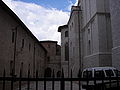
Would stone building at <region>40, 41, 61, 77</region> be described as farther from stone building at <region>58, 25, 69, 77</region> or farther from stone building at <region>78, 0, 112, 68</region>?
stone building at <region>78, 0, 112, 68</region>

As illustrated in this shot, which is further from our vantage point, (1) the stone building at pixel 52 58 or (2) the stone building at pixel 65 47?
(1) the stone building at pixel 52 58

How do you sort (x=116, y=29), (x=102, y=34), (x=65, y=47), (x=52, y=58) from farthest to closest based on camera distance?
(x=52, y=58), (x=65, y=47), (x=102, y=34), (x=116, y=29)

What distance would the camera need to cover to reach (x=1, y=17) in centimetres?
1415

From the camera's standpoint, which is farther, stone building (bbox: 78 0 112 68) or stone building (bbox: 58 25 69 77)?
stone building (bbox: 58 25 69 77)

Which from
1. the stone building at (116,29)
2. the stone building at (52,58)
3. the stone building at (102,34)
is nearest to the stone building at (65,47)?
the stone building at (52,58)

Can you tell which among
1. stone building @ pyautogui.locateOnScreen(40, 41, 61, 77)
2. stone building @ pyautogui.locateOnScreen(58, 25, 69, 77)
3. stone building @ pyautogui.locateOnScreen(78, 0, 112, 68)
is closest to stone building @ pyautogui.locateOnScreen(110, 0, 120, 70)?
stone building @ pyautogui.locateOnScreen(78, 0, 112, 68)

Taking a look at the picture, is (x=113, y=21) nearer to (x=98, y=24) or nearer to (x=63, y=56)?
(x=98, y=24)

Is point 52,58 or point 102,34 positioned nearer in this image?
point 102,34

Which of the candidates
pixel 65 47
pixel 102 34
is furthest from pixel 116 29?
pixel 65 47

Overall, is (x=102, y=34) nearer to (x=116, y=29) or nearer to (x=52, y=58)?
(x=116, y=29)

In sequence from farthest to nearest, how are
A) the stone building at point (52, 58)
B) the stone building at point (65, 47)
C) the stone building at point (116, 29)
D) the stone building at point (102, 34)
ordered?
the stone building at point (52, 58) → the stone building at point (65, 47) → the stone building at point (102, 34) → the stone building at point (116, 29)

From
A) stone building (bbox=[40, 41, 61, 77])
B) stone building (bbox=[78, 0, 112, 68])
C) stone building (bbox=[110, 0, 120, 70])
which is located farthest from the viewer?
stone building (bbox=[40, 41, 61, 77])

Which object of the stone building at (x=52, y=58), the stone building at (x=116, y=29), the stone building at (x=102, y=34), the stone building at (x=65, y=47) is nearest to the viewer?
the stone building at (x=116, y=29)

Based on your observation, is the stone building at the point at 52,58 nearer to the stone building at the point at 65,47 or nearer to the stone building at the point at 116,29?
the stone building at the point at 65,47
